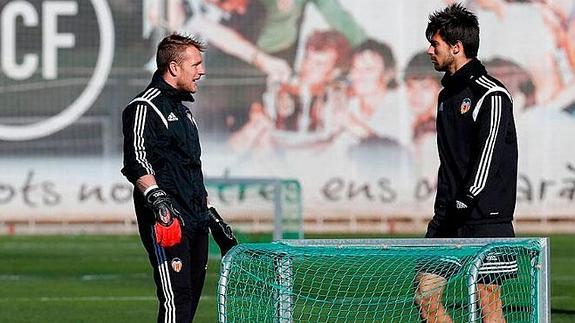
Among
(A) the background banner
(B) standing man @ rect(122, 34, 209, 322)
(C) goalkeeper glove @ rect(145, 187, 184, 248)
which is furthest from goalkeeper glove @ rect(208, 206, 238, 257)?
(A) the background banner

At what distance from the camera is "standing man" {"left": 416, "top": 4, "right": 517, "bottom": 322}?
9203 millimetres

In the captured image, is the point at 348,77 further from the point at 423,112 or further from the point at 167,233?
the point at 167,233

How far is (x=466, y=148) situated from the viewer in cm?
937

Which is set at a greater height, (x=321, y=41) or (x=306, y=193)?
(x=321, y=41)

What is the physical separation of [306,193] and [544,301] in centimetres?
2268

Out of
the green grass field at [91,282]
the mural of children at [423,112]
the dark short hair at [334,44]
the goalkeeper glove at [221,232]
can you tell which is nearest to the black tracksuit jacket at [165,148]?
the goalkeeper glove at [221,232]

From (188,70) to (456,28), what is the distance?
1.51m

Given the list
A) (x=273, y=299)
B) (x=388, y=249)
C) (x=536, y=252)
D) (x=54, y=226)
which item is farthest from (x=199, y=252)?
(x=54, y=226)

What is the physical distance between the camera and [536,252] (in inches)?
326

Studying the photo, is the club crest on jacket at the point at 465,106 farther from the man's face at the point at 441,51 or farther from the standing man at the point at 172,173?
the standing man at the point at 172,173

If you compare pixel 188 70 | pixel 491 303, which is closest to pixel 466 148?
pixel 491 303

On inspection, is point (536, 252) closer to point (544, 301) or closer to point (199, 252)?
point (544, 301)

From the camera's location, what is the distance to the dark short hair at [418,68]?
104ft

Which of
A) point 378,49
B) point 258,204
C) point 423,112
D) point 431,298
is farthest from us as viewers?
point 378,49
